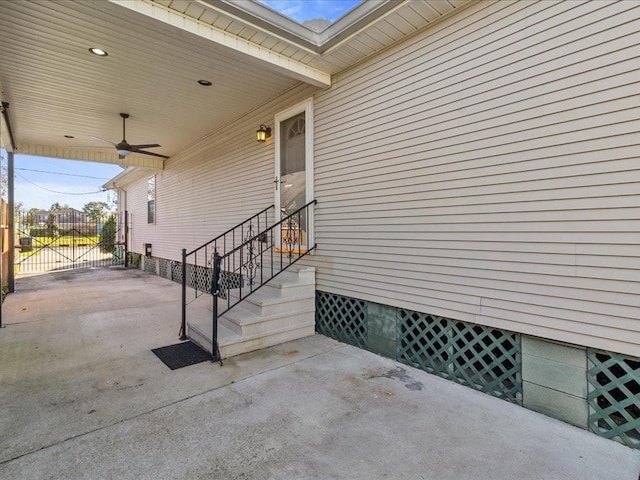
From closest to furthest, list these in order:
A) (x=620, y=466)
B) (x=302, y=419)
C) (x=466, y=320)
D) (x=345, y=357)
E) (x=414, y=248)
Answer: (x=620, y=466) → (x=302, y=419) → (x=466, y=320) → (x=414, y=248) → (x=345, y=357)

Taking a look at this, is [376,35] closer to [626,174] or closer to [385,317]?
[626,174]

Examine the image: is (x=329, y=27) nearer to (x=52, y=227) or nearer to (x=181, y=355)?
(x=181, y=355)

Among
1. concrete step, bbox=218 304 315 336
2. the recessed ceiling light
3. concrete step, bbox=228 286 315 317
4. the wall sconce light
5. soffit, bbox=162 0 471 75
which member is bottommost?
concrete step, bbox=218 304 315 336

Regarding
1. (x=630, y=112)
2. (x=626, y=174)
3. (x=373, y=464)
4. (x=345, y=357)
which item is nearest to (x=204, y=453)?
(x=373, y=464)

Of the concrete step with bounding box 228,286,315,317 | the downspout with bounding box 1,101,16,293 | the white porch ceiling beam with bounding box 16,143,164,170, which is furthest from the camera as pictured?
the white porch ceiling beam with bounding box 16,143,164,170

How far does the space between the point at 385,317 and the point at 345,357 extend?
0.63 meters

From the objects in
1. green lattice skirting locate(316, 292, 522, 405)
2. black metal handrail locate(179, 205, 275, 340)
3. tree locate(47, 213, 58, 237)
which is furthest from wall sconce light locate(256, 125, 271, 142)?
tree locate(47, 213, 58, 237)

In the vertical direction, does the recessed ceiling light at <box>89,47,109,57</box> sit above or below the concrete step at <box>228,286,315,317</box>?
above

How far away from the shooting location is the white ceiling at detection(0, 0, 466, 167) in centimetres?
307

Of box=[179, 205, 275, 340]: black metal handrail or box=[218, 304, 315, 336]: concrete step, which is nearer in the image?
box=[218, 304, 315, 336]: concrete step

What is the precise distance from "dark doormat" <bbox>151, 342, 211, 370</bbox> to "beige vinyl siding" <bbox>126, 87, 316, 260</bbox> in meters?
2.53

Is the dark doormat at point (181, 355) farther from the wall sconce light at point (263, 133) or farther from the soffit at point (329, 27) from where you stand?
the soffit at point (329, 27)

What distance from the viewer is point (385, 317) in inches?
145

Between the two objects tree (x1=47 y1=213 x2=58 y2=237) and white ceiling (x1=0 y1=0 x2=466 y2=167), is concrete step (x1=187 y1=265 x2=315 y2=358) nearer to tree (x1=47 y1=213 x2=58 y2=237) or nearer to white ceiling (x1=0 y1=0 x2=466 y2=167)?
white ceiling (x1=0 y1=0 x2=466 y2=167)
